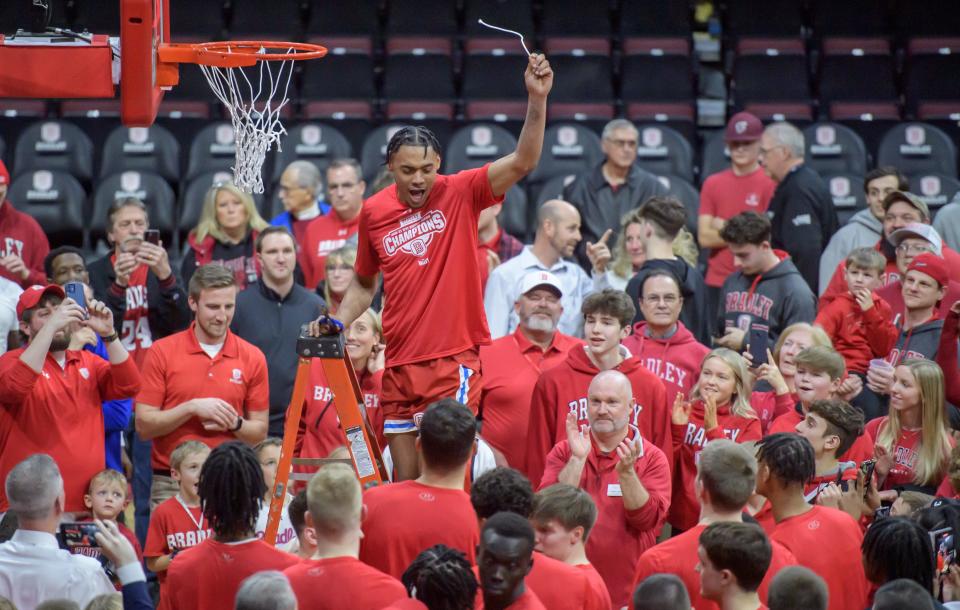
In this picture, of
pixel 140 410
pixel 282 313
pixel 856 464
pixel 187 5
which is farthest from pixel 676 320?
pixel 187 5

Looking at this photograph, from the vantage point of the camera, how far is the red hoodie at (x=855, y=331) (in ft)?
28.0

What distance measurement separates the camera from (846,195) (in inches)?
461

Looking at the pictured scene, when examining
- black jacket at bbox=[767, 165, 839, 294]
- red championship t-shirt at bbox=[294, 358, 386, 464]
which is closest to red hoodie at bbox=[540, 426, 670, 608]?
red championship t-shirt at bbox=[294, 358, 386, 464]

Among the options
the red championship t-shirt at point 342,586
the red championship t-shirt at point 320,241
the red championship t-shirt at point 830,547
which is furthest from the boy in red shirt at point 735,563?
the red championship t-shirt at point 320,241

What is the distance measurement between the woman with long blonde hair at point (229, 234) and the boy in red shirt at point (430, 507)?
14.5ft

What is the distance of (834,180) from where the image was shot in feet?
38.6

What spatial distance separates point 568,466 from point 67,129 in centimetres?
740

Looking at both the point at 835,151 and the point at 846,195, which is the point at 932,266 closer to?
the point at 846,195

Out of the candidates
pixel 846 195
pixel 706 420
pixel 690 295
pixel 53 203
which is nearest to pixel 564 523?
pixel 706 420

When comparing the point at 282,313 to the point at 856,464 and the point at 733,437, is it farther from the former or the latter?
the point at 856,464

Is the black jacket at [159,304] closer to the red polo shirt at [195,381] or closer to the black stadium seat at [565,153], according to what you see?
the red polo shirt at [195,381]

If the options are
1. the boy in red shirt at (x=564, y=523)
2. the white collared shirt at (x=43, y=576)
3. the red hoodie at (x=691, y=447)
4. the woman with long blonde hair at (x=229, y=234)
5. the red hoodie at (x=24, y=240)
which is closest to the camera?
the boy in red shirt at (x=564, y=523)

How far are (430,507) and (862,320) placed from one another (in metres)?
4.16

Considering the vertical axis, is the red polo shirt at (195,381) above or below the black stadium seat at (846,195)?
below
